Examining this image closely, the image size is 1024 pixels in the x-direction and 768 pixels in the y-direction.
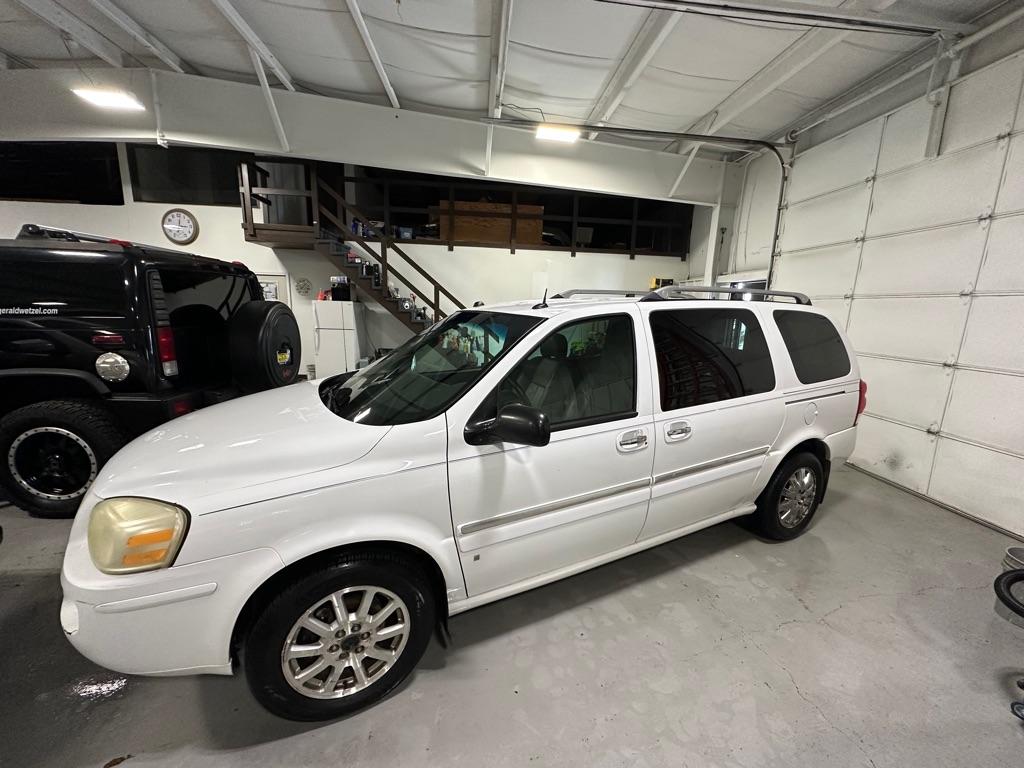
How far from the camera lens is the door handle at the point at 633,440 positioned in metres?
1.87

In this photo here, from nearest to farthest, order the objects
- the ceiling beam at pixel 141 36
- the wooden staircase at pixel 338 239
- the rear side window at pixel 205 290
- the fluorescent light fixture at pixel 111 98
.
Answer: the rear side window at pixel 205 290 < the ceiling beam at pixel 141 36 < the fluorescent light fixture at pixel 111 98 < the wooden staircase at pixel 338 239

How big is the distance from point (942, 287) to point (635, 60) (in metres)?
3.99

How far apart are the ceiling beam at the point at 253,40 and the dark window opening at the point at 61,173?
13.4 feet

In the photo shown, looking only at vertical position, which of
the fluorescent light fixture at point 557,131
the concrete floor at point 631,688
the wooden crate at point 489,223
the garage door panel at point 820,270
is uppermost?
the fluorescent light fixture at point 557,131

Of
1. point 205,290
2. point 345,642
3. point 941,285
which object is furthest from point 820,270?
point 205,290

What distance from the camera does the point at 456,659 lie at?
1837 millimetres

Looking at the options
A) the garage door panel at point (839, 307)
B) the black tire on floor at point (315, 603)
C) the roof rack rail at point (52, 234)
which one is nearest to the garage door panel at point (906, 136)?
the garage door panel at point (839, 307)

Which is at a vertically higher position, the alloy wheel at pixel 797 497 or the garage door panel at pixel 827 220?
the garage door panel at pixel 827 220

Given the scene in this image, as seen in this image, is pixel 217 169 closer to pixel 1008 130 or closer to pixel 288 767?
pixel 288 767

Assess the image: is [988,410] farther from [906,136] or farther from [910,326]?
[906,136]

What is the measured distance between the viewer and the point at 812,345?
8.78 feet

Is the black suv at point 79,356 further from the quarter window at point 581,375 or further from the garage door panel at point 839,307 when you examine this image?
the garage door panel at point 839,307

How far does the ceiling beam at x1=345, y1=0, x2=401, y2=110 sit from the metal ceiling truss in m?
2.60

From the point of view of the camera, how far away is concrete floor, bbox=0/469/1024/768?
1462mm
